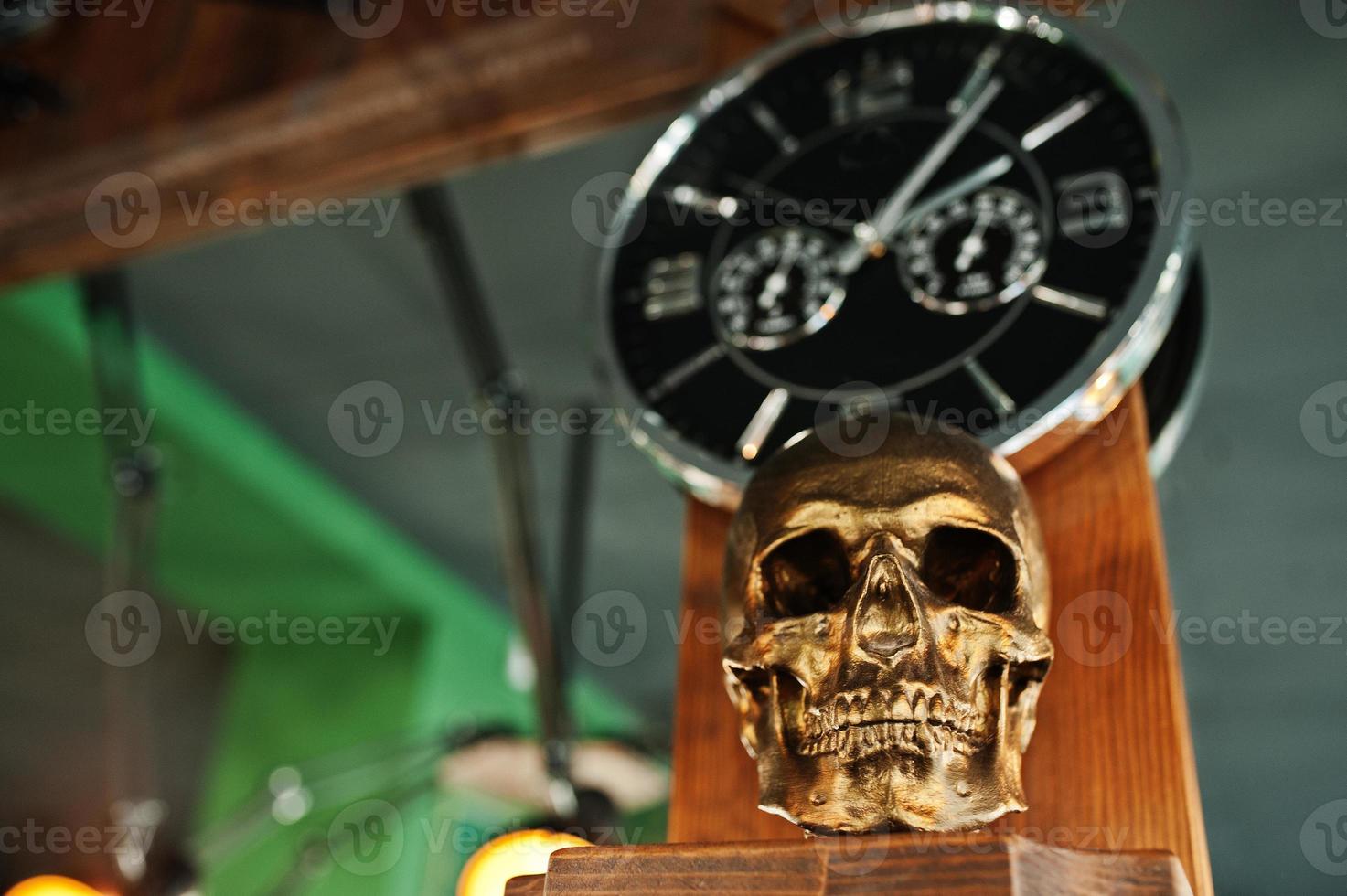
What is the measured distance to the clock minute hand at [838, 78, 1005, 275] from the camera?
4.56ft

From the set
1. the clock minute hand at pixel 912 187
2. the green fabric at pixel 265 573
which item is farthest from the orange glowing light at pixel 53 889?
the clock minute hand at pixel 912 187

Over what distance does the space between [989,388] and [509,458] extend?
4.34 feet

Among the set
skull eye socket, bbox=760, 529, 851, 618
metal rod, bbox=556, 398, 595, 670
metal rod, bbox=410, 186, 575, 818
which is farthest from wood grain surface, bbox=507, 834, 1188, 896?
metal rod, bbox=556, 398, 595, 670

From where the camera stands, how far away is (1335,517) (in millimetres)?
4367

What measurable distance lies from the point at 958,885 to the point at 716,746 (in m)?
0.55

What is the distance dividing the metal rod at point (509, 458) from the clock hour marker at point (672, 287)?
2.88 ft

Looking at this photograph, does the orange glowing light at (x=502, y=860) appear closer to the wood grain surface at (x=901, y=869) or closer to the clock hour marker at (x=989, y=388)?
the clock hour marker at (x=989, y=388)

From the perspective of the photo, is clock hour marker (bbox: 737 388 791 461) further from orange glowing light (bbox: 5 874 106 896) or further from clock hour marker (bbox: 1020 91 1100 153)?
orange glowing light (bbox: 5 874 106 896)

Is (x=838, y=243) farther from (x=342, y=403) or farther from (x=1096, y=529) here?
(x=342, y=403)

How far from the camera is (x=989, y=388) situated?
1246mm

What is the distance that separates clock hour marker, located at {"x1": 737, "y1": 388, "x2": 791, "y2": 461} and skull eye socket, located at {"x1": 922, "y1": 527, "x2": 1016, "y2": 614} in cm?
33

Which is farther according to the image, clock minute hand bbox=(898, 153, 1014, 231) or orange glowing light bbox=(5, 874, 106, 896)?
orange glowing light bbox=(5, 874, 106, 896)

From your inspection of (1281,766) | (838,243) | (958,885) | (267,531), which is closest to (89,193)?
(838,243)

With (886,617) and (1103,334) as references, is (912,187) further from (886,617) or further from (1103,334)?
(886,617)
